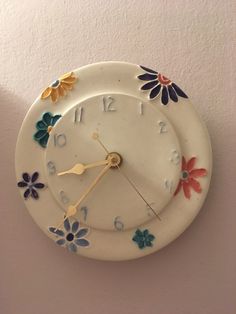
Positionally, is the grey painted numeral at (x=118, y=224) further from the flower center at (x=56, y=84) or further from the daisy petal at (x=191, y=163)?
the flower center at (x=56, y=84)

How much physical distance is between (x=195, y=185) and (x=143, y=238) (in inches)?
5.4

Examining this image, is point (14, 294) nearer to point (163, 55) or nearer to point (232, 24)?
point (163, 55)

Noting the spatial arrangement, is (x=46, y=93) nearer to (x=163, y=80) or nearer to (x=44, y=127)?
(x=44, y=127)

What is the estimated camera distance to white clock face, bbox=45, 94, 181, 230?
2.37ft

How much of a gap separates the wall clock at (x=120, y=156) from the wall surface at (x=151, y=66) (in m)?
0.06

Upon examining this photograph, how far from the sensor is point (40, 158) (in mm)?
750

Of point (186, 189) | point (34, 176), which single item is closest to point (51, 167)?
point (34, 176)

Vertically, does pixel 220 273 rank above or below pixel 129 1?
below

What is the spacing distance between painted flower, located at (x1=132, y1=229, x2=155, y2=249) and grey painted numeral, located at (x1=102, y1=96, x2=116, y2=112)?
23 cm

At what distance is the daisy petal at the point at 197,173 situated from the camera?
725 mm

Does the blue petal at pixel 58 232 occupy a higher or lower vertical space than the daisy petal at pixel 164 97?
lower

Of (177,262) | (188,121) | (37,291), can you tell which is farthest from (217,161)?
(37,291)

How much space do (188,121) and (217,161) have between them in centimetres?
11

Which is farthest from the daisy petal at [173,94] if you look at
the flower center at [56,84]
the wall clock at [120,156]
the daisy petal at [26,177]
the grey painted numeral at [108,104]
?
the daisy petal at [26,177]
